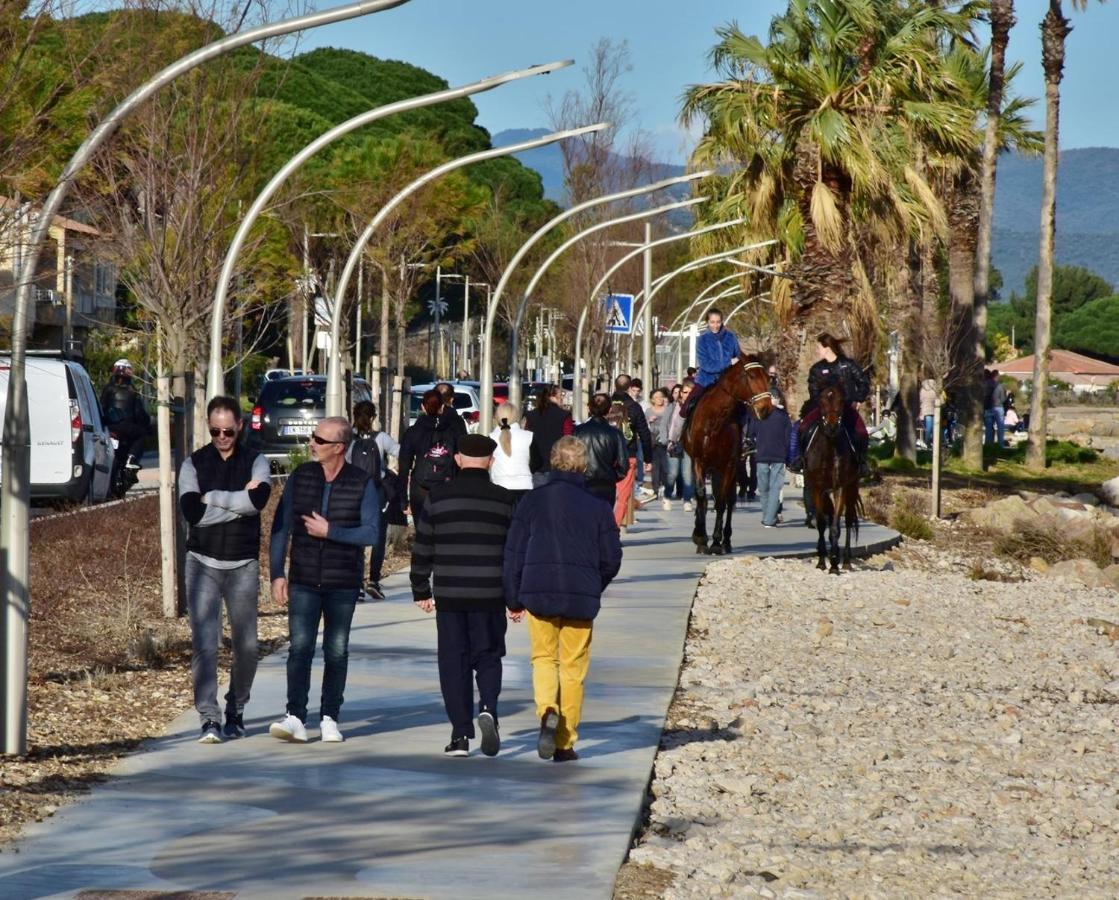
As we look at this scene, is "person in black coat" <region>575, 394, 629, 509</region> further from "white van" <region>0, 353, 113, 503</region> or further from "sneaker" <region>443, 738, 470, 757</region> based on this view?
"white van" <region>0, 353, 113, 503</region>

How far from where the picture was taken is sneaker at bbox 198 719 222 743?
11.1m

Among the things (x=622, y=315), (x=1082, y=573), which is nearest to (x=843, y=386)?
(x=1082, y=573)

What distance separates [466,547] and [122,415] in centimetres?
2105

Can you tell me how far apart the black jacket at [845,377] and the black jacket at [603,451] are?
2.86m

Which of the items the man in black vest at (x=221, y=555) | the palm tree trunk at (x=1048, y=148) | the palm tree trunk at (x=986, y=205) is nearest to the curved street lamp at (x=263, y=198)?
the man in black vest at (x=221, y=555)

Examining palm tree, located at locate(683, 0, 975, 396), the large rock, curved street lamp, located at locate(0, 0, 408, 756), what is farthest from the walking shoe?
palm tree, located at locate(683, 0, 975, 396)

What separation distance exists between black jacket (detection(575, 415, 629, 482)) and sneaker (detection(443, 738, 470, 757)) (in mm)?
8741

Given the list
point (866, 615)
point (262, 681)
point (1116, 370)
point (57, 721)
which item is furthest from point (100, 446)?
point (1116, 370)

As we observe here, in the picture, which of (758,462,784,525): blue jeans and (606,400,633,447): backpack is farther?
(758,462,784,525): blue jeans

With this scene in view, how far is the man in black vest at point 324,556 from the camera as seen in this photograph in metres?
11.2

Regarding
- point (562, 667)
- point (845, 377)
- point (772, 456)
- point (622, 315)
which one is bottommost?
point (562, 667)

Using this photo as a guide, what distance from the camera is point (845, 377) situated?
22.3m

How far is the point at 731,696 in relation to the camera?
14219mm

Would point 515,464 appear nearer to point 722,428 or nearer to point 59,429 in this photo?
point 722,428
